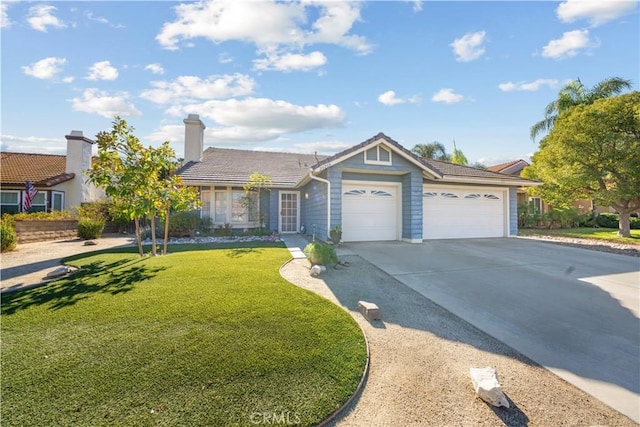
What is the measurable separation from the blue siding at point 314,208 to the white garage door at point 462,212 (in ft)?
15.9

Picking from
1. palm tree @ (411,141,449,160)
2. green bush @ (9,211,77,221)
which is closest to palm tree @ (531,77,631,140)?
palm tree @ (411,141,449,160)

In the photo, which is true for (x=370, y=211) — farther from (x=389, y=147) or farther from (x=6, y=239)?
(x=6, y=239)

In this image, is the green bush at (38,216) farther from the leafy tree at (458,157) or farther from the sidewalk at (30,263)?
the leafy tree at (458,157)

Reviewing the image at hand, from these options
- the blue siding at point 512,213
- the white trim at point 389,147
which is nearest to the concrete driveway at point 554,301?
the white trim at point 389,147

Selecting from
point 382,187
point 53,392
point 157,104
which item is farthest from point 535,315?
point 157,104

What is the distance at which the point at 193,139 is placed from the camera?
15.4 meters

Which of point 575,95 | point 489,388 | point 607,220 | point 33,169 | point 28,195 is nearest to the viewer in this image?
point 489,388

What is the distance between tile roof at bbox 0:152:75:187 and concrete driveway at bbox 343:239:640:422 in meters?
18.3

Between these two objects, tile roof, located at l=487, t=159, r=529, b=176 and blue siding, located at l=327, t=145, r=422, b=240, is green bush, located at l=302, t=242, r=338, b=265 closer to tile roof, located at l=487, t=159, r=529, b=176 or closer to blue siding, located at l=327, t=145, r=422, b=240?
blue siding, located at l=327, t=145, r=422, b=240

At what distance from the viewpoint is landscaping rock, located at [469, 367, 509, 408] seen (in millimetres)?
2426

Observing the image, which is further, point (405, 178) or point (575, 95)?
point (575, 95)

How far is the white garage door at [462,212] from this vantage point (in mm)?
12562

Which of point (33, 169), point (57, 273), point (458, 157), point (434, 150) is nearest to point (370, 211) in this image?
point (57, 273)

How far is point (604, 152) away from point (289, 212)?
15.0m
